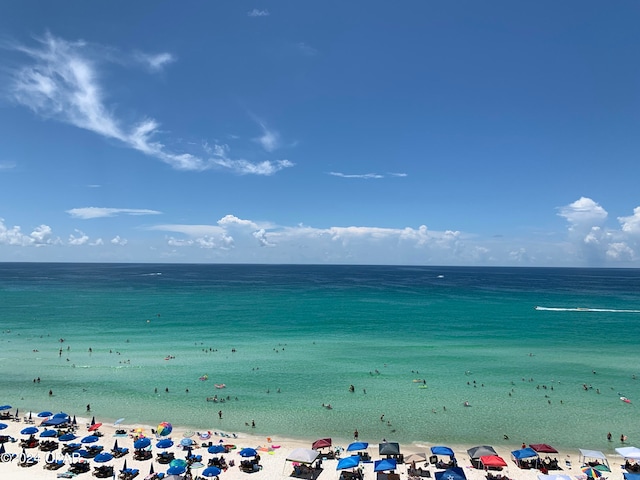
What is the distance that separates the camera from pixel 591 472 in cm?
2569

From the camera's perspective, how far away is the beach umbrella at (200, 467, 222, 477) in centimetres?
2456

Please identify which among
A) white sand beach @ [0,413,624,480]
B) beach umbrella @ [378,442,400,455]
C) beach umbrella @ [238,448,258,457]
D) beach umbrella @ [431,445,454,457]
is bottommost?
white sand beach @ [0,413,624,480]

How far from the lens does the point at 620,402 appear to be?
38500 mm

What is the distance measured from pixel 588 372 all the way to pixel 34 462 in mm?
57135

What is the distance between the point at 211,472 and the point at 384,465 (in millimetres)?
11316

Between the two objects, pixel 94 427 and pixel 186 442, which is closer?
pixel 186 442

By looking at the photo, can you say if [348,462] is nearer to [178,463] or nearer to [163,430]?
[178,463]

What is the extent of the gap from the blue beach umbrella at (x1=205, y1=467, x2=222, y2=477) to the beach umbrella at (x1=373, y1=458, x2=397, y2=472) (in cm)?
1029

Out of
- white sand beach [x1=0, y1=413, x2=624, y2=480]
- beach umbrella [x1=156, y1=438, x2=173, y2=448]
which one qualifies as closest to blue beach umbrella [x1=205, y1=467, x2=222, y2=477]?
white sand beach [x1=0, y1=413, x2=624, y2=480]

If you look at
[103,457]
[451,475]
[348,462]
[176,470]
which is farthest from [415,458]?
[103,457]

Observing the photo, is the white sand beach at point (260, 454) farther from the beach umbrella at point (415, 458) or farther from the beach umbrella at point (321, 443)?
the beach umbrella at point (321, 443)

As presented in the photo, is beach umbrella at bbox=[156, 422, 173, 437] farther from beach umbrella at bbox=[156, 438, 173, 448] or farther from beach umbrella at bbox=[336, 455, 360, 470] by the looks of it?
beach umbrella at bbox=[336, 455, 360, 470]

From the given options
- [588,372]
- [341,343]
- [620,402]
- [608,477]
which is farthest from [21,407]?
[588,372]

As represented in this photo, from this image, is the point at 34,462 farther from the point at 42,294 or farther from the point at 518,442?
the point at 42,294
